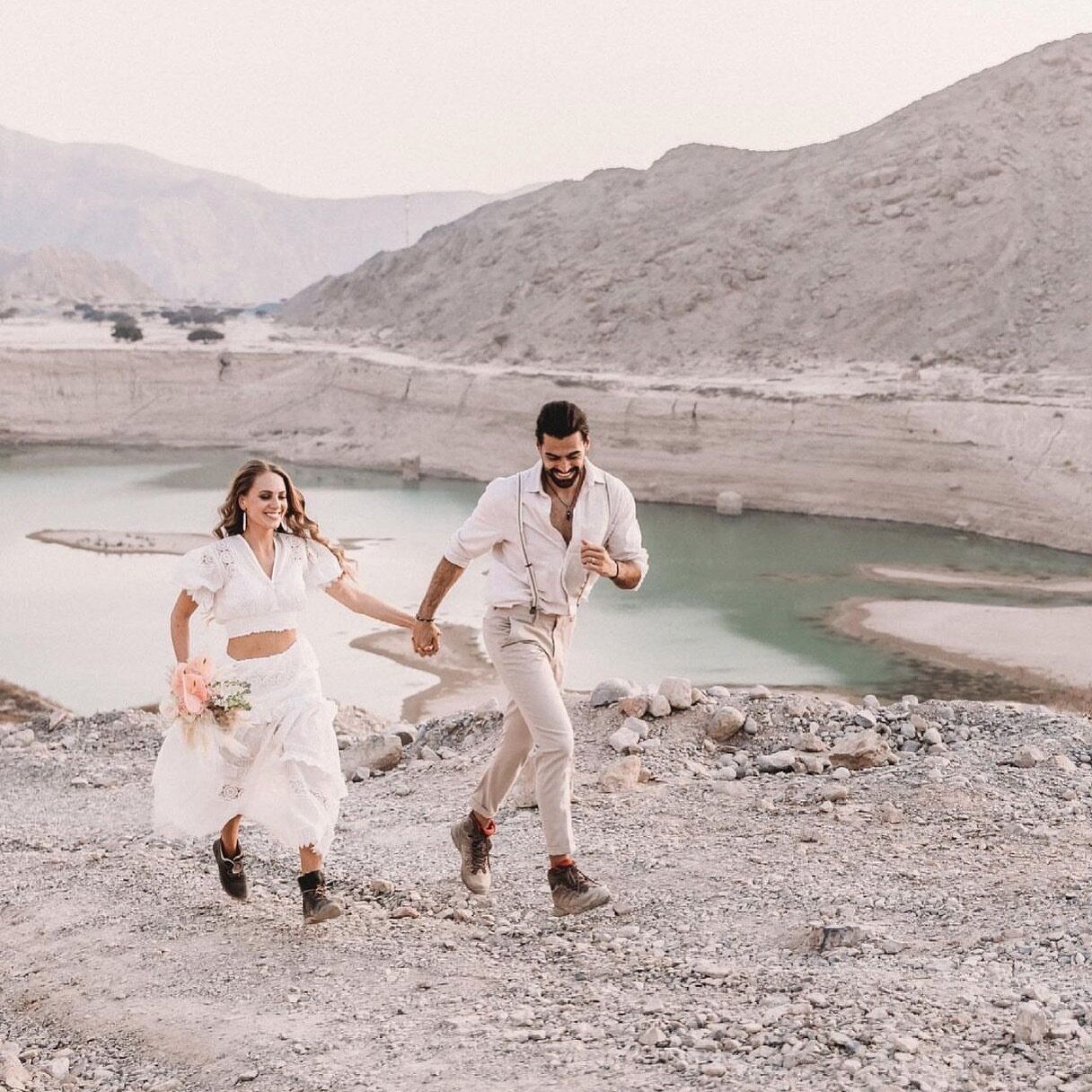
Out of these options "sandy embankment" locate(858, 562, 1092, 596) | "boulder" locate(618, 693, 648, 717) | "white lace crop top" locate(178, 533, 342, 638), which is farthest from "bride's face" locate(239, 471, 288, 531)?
"sandy embankment" locate(858, 562, 1092, 596)

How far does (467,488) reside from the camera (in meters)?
38.5

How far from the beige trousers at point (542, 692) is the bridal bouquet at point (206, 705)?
39.4 inches

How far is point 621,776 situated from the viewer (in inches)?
291

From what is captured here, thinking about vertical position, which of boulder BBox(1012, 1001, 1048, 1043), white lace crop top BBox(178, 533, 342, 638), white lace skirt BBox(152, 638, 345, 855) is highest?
white lace crop top BBox(178, 533, 342, 638)

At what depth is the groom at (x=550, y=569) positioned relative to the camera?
5.30 m

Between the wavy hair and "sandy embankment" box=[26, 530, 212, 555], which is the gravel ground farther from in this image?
"sandy embankment" box=[26, 530, 212, 555]

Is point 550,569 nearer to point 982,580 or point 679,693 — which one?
point 679,693

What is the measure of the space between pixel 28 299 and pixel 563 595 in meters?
107

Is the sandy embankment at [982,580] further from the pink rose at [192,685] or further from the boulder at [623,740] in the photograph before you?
the pink rose at [192,685]

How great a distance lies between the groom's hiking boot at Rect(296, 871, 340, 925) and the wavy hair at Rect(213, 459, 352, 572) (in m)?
1.27

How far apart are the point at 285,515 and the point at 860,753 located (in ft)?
11.9

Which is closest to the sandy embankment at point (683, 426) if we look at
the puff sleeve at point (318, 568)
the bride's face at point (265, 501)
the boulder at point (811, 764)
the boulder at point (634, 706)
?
the boulder at point (634, 706)

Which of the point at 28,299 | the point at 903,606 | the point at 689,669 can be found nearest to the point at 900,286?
the point at 903,606

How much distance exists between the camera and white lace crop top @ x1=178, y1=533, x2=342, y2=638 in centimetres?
540
